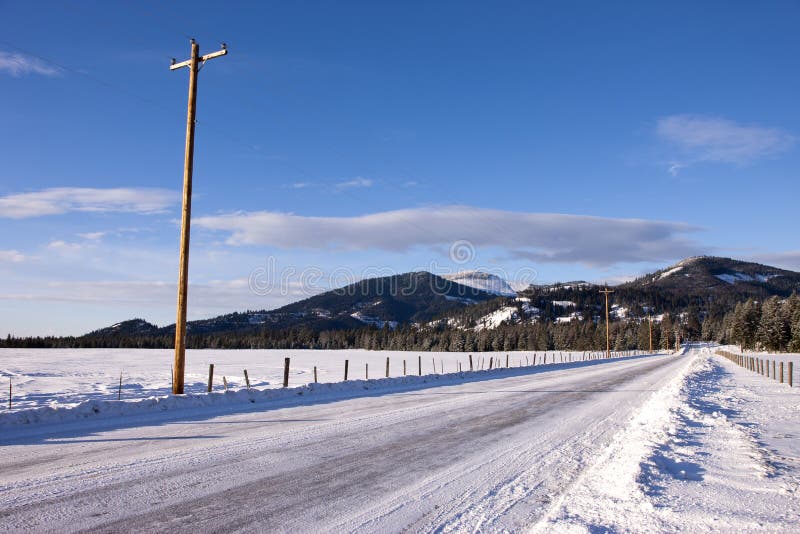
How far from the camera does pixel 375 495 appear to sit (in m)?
5.95

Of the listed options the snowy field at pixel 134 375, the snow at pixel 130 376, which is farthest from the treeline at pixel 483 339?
the snow at pixel 130 376

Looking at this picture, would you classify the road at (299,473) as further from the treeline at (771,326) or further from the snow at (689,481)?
the treeline at (771,326)

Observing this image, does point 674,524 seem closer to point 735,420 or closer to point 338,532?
point 338,532

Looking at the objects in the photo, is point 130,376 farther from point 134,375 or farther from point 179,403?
point 179,403

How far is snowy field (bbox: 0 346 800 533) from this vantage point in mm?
5074

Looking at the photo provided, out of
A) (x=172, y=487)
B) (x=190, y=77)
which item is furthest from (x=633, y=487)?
(x=190, y=77)

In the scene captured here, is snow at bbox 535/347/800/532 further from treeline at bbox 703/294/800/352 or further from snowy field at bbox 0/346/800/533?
treeline at bbox 703/294/800/352

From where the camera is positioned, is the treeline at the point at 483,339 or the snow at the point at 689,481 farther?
the treeline at the point at 483,339

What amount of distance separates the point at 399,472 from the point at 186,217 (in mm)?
12077

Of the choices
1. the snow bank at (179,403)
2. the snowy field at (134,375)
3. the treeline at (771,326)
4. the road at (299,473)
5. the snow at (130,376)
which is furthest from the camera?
the treeline at (771,326)

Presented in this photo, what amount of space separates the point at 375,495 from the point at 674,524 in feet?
9.82

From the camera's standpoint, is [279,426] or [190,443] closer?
[190,443]

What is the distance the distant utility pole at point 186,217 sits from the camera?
15.7m

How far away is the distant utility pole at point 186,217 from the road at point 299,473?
15.1 feet
